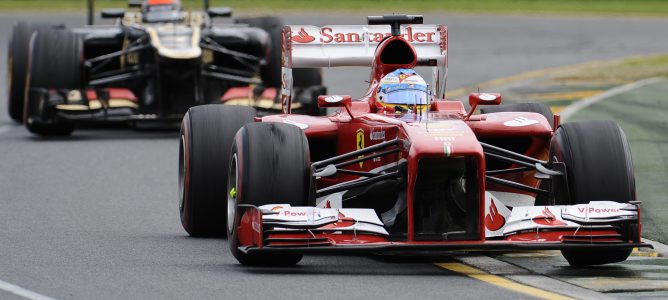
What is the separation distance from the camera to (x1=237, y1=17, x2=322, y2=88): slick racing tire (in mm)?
21953

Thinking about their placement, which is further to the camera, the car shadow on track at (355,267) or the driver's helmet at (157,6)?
the driver's helmet at (157,6)

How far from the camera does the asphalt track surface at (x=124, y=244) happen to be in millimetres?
9719

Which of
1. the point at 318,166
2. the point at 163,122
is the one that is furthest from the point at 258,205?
the point at 163,122

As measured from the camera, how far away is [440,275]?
1025 cm

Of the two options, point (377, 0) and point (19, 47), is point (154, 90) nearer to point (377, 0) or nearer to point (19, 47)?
point (19, 47)

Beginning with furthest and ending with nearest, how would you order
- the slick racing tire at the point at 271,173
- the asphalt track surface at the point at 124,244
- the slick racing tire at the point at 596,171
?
the slick racing tire at the point at 596,171 → the slick racing tire at the point at 271,173 → the asphalt track surface at the point at 124,244

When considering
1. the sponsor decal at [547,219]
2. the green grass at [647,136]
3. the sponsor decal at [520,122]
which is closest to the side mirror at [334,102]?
the sponsor decal at [520,122]

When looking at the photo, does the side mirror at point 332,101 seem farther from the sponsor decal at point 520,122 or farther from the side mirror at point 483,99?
the sponsor decal at point 520,122

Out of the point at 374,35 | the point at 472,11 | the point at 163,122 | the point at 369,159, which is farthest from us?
the point at 472,11

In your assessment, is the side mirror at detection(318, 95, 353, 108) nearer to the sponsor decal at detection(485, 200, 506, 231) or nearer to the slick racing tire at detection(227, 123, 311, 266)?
the slick racing tire at detection(227, 123, 311, 266)

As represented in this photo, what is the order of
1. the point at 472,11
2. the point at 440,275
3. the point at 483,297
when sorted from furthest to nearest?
the point at 472,11, the point at 440,275, the point at 483,297

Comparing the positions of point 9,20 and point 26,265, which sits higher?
point 26,265

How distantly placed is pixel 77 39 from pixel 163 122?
145 cm


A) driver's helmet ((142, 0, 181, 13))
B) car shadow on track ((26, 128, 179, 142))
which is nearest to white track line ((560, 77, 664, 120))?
car shadow on track ((26, 128, 179, 142))
